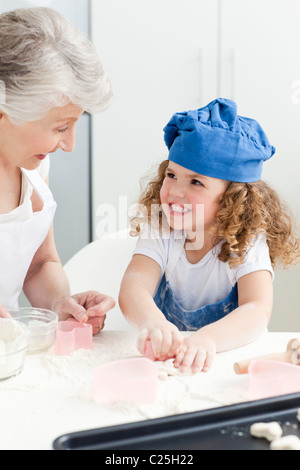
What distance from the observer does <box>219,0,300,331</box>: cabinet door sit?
2.26 metres

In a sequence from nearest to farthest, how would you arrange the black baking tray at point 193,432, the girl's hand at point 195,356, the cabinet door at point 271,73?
the black baking tray at point 193,432 < the girl's hand at point 195,356 < the cabinet door at point 271,73

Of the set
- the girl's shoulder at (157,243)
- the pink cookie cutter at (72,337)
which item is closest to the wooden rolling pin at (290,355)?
the pink cookie cutter at (72,337)

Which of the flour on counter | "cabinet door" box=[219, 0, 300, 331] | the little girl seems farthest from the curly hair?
"cabinet door" box=[219, 0, 300, 331]

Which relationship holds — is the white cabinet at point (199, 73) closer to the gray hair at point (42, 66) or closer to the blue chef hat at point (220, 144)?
the blue chef hat at point (220, 144)

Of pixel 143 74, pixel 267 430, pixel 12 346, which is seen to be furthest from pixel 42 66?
pixel 143 74

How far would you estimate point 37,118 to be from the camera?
1.08m

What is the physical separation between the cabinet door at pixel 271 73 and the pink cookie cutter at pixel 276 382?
1.57 meters

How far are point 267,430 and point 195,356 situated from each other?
284mm

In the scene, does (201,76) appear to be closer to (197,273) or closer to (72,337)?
(197,273)

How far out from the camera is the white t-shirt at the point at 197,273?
54.2 inches

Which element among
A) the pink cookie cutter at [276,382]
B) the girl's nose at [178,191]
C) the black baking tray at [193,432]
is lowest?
the pink cookie cutter at [276,382]

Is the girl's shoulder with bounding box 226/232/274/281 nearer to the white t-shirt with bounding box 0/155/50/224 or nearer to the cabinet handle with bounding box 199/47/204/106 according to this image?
→ the white t-shirt with bounding box 0/155/50/224

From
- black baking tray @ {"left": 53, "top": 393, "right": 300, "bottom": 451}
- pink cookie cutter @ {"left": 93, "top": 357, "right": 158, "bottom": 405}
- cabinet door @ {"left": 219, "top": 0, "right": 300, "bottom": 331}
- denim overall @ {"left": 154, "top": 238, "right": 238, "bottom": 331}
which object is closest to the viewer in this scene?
black baking tray @ {"left": 53, "top": 393, "right": 300, "bottom": 451}
